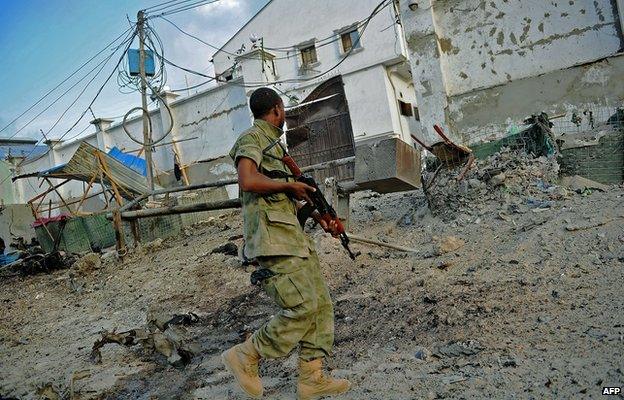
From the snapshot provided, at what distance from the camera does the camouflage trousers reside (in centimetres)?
218

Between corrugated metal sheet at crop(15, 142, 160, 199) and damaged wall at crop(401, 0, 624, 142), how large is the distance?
608 centimetres

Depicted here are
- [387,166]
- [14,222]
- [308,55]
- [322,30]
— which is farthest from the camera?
[308,55]

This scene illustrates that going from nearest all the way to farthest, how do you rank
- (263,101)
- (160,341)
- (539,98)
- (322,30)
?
(263,101) → (160,341) → (539,98) → (322,30)

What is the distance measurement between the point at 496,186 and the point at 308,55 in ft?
42.3

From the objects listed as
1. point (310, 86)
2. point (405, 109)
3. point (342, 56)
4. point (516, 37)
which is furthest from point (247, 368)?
point (405, 109)

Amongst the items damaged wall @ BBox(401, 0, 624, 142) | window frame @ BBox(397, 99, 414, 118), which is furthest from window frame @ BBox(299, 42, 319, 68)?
damaged wall @ BBox(401, 0, 624, 142)

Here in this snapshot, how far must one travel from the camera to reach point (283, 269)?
222 centimetres

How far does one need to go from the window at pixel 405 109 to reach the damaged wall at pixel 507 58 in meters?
8.11

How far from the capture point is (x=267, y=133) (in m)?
2.44

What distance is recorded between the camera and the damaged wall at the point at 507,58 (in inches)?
302

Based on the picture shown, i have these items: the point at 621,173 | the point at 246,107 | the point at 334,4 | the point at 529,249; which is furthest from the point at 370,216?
the point at 334,4

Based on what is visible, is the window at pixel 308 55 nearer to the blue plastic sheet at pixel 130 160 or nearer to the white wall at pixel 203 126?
the white wall at pixel 203 126

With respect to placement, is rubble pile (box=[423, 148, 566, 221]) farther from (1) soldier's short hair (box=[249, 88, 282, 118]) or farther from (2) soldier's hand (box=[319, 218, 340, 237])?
(1) soldier's short hair (box=[249, 88, 282, 118])

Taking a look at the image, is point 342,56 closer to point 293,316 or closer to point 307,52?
point 307,52
